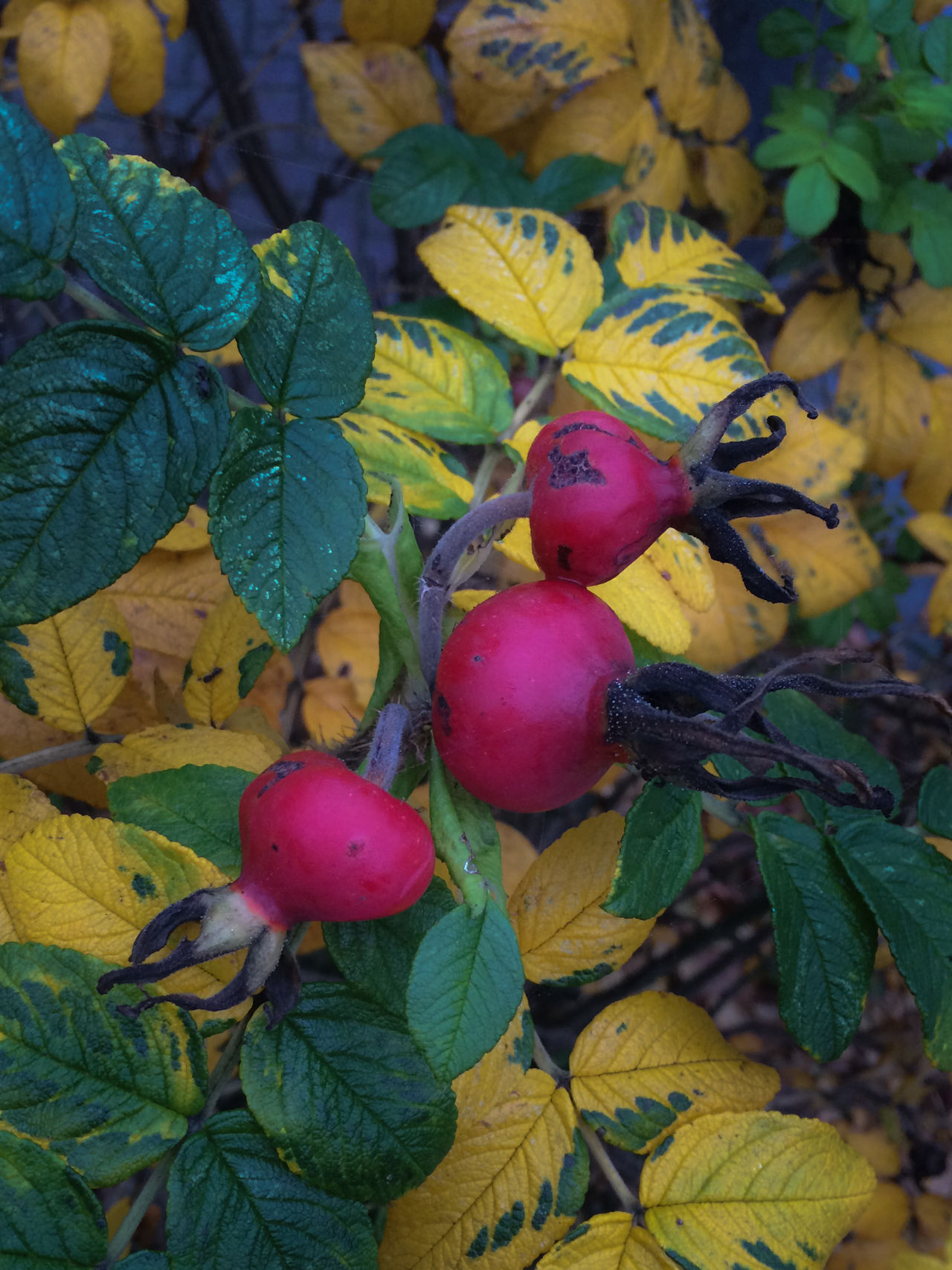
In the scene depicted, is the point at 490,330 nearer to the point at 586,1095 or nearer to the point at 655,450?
the point at 655,450

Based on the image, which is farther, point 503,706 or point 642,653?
point 642,653

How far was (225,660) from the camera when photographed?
121 cm

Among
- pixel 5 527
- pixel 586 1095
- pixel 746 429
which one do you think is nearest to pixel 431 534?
pixel 746 429

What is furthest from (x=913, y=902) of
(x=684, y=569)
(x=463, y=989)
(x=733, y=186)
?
(x=733, y=186)

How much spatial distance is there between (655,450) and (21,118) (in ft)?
3.16

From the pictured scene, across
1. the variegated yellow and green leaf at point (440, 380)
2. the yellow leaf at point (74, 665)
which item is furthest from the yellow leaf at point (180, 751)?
the variegated yellow and green leaf at point (440, 380)

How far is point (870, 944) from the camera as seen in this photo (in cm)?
101

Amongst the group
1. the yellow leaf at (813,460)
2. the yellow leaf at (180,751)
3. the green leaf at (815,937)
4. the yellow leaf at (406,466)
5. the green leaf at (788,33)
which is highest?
the green leaf at (788,33)

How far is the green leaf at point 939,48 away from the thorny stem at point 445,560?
1.21 m

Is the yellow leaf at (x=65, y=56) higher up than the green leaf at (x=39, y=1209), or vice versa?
the yellow leaf at (x=65, y=56)

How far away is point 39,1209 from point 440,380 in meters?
0.93

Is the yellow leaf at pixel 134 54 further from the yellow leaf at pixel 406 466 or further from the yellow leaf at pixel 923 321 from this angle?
the yellow leaf at pixel 923 321

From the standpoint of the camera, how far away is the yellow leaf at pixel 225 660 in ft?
3.99

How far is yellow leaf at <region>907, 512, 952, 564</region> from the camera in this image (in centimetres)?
172
